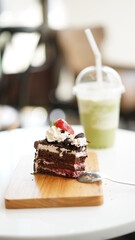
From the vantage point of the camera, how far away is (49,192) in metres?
1.25

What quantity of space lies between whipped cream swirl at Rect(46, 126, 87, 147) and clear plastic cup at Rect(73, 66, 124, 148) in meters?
0.43

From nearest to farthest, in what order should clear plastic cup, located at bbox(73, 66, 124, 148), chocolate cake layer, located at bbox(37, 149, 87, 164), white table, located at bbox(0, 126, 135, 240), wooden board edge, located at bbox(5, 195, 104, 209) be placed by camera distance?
1. white table, located at bbox(0, 126, 135, 240)
2. wooden board edge, located at bbox(5, 195, 104, 209)
3. chocolate cake layer, located at bbox(37, 149, 87, 164)
4. clear plastic cup, located at bbox(73, 66, 124, 148)

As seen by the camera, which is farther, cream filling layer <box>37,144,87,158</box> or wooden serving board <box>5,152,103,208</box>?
cream filling layer <box>37,144,87,158</box>

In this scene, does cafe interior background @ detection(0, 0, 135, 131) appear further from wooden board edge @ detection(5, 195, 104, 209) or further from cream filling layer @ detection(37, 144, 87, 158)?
wooden board edge @ detection(5, 195, 104, 209)

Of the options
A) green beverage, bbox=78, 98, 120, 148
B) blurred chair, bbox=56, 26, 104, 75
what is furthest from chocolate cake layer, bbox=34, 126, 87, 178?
blurred chair, bbox=56, 26, 104, 75

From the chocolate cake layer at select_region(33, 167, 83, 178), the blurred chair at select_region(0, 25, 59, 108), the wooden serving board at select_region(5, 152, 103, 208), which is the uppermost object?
the blurred chair at select_region(0, 25, 59, 108)

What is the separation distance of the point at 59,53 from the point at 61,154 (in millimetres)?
3554

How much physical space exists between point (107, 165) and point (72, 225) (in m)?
0.50

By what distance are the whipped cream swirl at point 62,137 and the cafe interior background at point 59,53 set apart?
270 cm

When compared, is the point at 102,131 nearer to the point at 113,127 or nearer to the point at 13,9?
the point at 113,127

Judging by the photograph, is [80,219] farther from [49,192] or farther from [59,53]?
[59,53]

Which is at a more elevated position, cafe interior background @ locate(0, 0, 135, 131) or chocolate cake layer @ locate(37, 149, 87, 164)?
cafe interior background @ locate(0, 0, 135, 131)

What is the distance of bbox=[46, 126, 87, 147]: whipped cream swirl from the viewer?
4.50 feet

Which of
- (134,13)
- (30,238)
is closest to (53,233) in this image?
(30,238)
